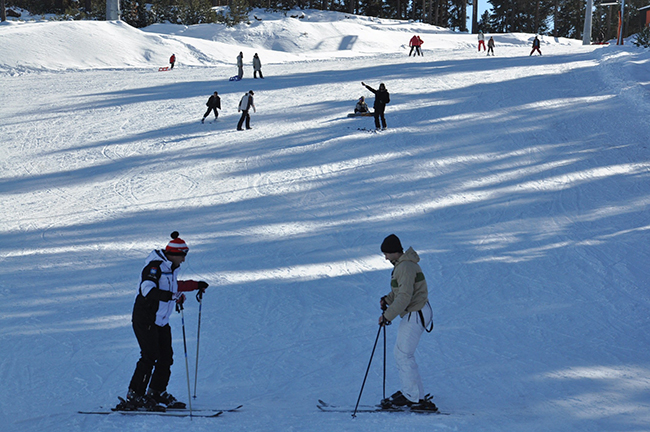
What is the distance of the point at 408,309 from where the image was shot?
456cm

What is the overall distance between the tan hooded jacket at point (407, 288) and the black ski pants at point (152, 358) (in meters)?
2.01

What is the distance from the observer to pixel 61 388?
534cm

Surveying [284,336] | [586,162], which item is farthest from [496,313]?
[586,162]

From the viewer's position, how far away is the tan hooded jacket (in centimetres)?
448

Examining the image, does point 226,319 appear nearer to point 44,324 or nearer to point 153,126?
point 44,324

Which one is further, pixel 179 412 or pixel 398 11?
pixel 398 11

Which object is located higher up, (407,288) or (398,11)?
(398,11)

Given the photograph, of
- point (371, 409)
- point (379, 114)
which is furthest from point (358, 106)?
point (371, 409)

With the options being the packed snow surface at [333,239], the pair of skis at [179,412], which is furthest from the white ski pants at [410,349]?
the pair of skis at [179,412]

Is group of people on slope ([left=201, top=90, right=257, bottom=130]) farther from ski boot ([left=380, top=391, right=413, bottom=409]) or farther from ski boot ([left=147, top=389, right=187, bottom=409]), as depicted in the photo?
ski boot ([left=380, top=391, right=413, bottom=409])

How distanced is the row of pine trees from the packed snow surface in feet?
73.0

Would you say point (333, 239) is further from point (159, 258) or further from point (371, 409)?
point (159, 258)

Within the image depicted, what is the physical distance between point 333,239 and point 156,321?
5562mm

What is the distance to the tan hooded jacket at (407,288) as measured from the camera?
4.48 meters
